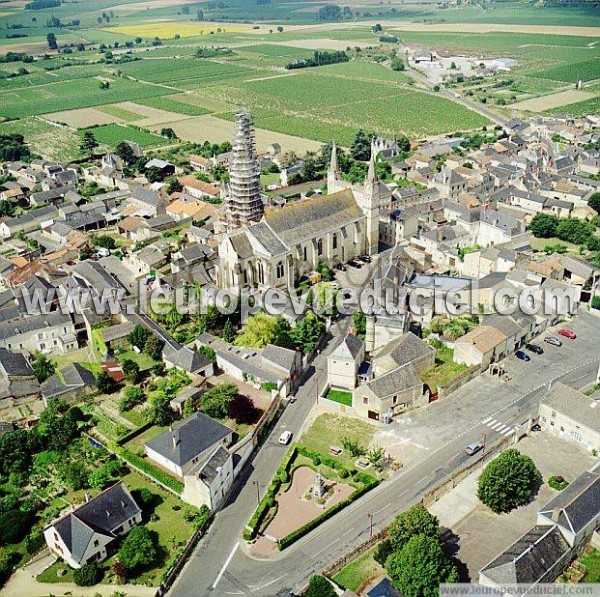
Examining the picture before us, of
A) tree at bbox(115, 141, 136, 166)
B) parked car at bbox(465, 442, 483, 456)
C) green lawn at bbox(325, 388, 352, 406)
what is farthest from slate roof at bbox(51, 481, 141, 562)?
tree at bbox(115, 141, 136, 166)

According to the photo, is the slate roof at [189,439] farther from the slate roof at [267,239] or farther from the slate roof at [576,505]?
the slate roof at [267,239]

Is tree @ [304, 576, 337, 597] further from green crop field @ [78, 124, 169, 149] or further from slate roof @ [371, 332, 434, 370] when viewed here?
green crop field @ [78, 124, 169, 149]

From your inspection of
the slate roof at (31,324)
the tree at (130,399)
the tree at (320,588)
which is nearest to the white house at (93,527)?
the tree at (130,399)

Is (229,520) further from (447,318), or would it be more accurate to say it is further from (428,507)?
(447,318)

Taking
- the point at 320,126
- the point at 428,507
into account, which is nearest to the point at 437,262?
the point at 428,507

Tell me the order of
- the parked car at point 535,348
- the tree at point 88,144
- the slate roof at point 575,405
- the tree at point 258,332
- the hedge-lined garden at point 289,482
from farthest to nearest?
the tree at point 88,144, the parked car at point 535,348, the tree at point 258,332, the slate roof at point 575,405, the hedge-lined garden at point 289,482

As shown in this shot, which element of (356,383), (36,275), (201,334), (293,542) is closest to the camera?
(293,542)

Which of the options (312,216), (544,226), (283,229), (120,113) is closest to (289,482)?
(283,229)
